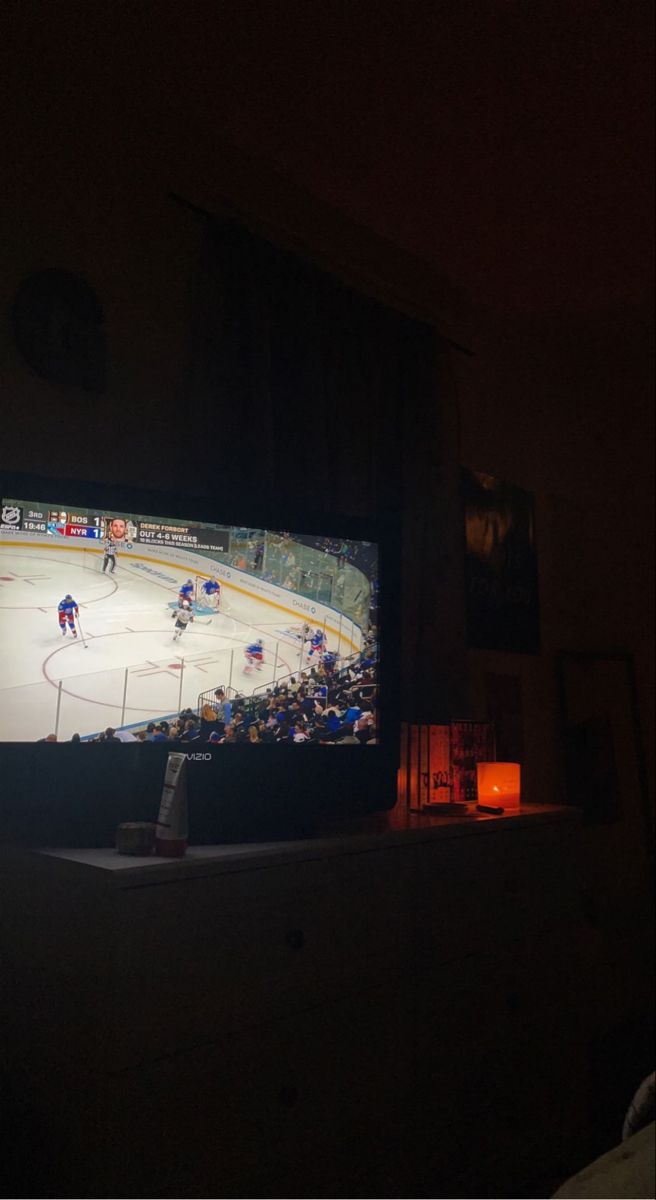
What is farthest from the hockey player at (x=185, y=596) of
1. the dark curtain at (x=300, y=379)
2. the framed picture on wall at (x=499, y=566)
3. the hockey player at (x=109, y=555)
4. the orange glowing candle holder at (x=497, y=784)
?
the framed picture on wall at (x=499, y=566)

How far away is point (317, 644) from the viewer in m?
1.89

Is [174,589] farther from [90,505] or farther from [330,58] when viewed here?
[330,58]

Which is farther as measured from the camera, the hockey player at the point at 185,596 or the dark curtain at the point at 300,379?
the dark curtain at the point at 300,379

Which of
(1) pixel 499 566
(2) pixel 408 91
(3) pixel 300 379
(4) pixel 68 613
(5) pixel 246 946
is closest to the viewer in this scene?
(5) pixel 246 946

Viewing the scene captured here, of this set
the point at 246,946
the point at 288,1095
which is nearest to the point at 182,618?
the point at 246,946

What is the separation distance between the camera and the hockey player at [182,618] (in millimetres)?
1683

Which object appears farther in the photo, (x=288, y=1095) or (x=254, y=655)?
(x=254, y=655)

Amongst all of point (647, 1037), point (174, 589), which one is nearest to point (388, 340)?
point (174, 589)

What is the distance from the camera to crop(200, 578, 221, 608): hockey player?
1.73m

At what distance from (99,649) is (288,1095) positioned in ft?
2.90

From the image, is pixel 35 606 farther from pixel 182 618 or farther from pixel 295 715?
pixel 295 715

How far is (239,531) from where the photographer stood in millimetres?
1813

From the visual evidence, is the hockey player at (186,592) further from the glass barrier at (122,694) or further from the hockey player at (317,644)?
the hockey player at (317,644)

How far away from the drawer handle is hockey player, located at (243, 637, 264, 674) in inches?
30.8
